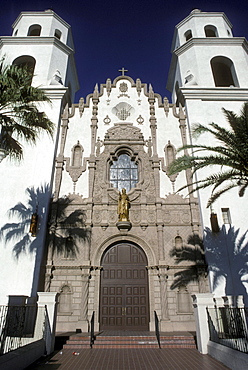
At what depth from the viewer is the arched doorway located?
13742mm

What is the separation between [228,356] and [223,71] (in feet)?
75.8

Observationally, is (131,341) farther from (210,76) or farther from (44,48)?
(44,48)

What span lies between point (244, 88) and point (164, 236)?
12.7 m

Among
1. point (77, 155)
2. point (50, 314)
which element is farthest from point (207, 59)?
point (50, 314)

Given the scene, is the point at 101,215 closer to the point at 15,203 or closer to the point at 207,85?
the point at 15,203

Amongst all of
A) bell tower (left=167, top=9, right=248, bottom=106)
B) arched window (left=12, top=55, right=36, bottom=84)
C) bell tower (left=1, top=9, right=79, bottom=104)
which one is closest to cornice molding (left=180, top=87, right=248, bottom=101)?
bell tower (left=167, top=9, right=248, bottom=106)

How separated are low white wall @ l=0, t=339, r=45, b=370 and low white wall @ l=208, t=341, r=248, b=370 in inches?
241

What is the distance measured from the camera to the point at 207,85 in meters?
19.9

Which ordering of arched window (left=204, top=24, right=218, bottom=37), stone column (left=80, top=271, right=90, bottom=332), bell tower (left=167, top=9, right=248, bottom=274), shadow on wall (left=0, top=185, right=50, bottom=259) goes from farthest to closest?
arched window (left=204, top=24, right=218, bottom=37)
bell tower (left=167, top=9, right=248, bottom=274)
shadow on wall (left=0, top=185, right=50, bottom=259)
stone column (left=80, top=271, right=90, bottom=332)

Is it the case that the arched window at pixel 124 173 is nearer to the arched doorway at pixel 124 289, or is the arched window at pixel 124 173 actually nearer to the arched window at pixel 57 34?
the arched doorway at pixel 124 289

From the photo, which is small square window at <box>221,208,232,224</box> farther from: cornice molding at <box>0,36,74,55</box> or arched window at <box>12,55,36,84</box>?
cornice molding at <box>0,36,74,55</box>

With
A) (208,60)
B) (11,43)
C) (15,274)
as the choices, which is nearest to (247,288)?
(15,274)

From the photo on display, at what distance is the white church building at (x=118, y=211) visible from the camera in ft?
45.2

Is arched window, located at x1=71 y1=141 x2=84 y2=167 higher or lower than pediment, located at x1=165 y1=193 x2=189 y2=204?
higher
